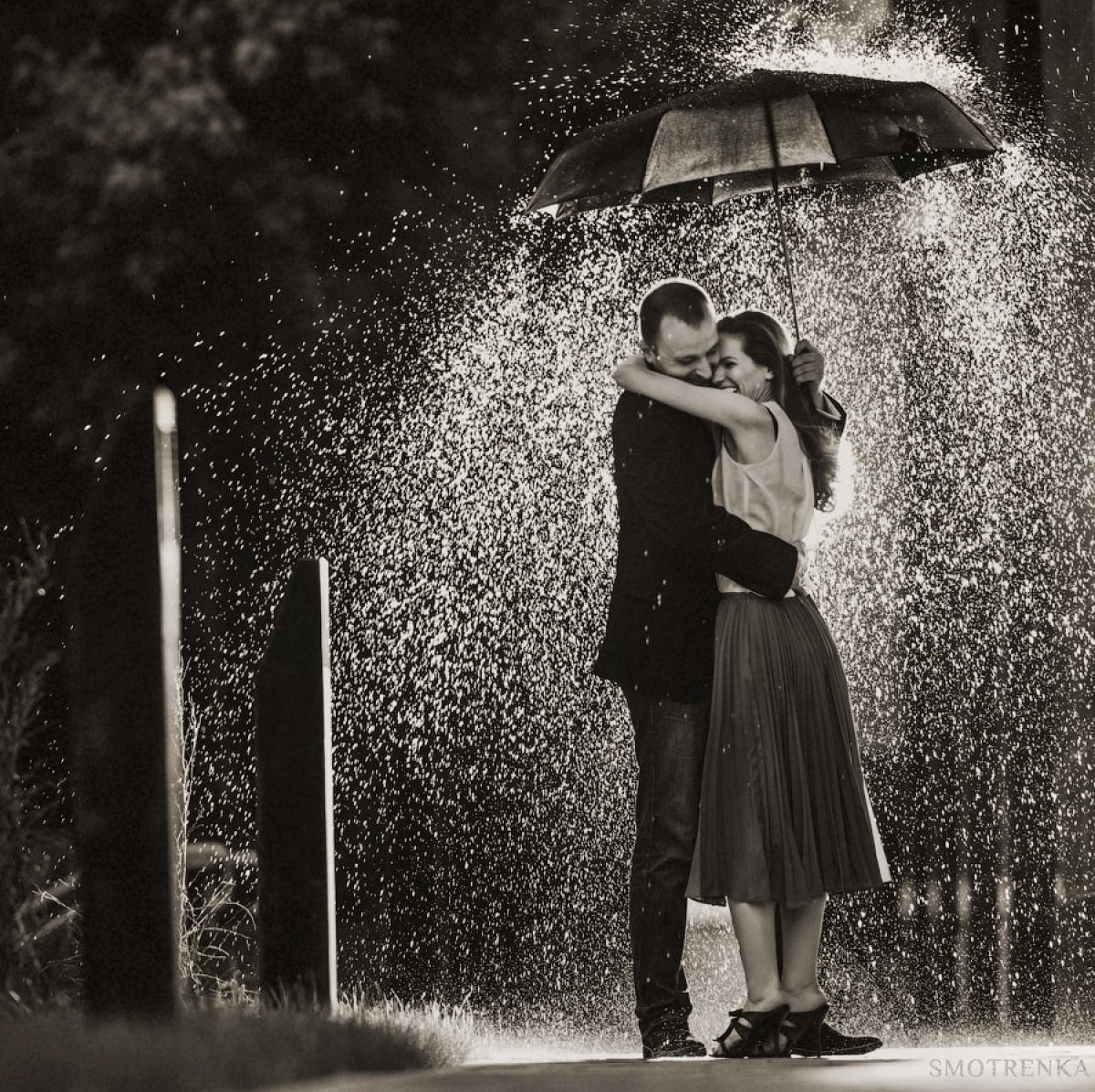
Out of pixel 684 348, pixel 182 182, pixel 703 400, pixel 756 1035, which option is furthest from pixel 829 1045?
pixel 182 182

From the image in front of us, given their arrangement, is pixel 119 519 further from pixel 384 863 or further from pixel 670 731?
pixel 384 863

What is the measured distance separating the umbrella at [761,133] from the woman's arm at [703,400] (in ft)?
1.54

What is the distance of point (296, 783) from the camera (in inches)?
155

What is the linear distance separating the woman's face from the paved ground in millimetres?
1589

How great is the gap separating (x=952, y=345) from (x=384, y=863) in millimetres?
3229

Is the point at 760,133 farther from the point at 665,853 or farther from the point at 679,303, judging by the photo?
the point at 665,853

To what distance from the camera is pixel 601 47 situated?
26.3 feet

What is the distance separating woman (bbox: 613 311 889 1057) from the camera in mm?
4121

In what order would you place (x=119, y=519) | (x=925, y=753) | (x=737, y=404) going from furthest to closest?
1. (x=925, y=753)
2. (x=737, y=404)
3. (x=119, y=519)

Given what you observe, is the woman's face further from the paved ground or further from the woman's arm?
the paved ground

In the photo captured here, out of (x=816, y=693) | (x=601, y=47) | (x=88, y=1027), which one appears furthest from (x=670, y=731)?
(x=601, y=47)

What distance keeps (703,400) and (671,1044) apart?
1.53m

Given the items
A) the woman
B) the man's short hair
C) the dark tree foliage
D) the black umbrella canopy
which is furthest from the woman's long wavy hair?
the dark tree foliage

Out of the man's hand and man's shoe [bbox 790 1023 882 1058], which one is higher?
the man's hand
